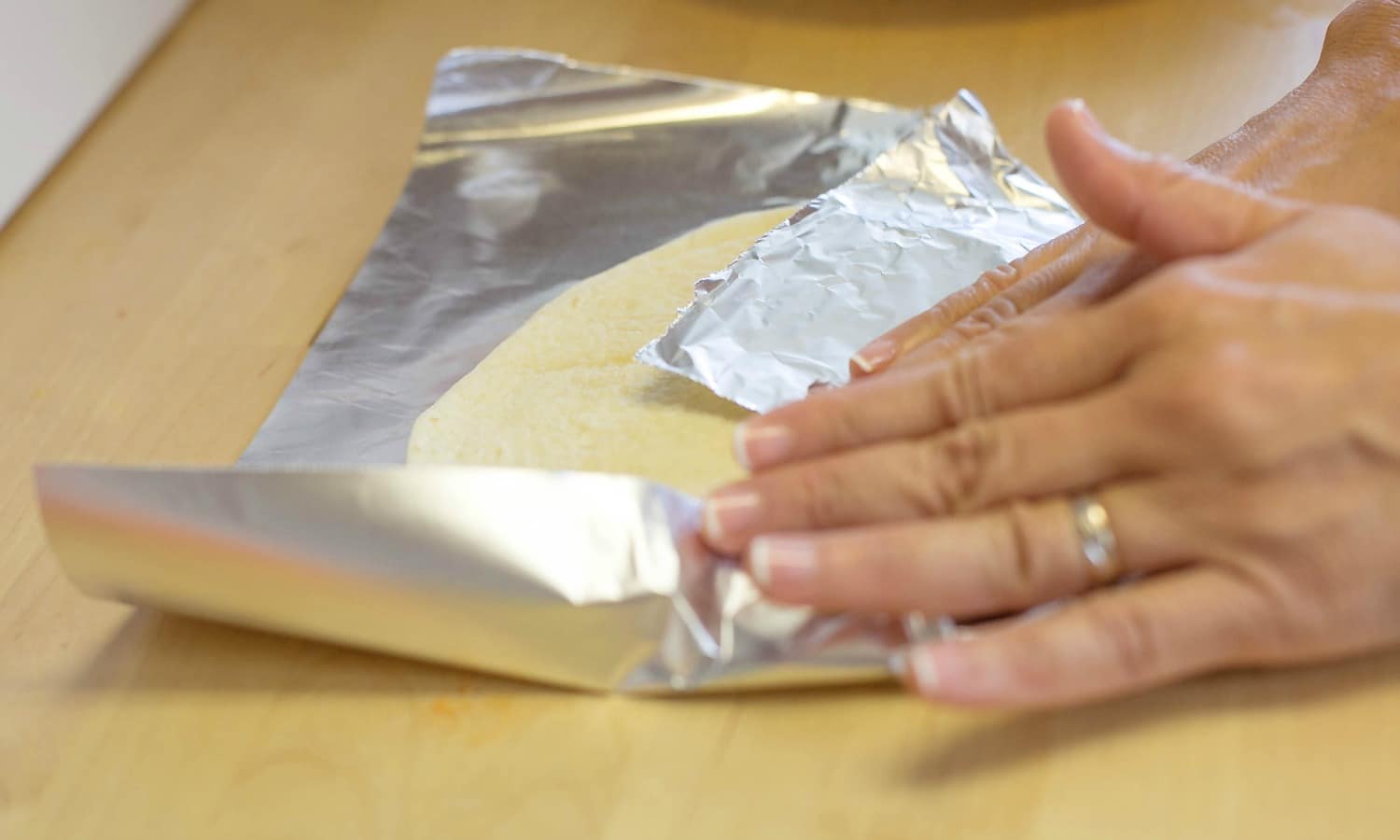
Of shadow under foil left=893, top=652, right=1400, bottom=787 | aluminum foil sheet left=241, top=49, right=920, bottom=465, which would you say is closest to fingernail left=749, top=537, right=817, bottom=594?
shadow under foil left=893, top=652, right=1400, bottom=787

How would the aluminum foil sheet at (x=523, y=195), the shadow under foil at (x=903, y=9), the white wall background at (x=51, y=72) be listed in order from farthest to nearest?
the shadow under foil at (x=903, y=9) < the white wall background at (x=51, y=72) < the aluminum foil sheet at (x=523, y=195)

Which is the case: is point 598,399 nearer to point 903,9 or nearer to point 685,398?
point 685,398

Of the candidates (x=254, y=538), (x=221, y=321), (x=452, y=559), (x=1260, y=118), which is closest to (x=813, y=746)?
(x=452, y=559)

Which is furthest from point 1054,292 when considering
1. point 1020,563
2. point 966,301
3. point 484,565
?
point 484,565

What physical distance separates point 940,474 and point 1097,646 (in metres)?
0.13

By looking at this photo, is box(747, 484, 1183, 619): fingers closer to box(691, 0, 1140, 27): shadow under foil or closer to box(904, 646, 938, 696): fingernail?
box(904, 646, 938, 696): fingernail

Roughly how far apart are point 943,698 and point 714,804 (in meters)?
0.15

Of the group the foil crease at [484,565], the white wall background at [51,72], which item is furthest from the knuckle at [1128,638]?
the white wall background at [51,72]

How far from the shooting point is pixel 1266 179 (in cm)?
86

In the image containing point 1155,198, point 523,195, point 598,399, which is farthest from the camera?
point 523,195

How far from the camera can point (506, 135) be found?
1.28m

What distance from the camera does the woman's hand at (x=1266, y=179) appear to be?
0.84 meters

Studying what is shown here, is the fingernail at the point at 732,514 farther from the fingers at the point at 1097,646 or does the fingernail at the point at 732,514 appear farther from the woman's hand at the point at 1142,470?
the fingers at the point at 1097,646

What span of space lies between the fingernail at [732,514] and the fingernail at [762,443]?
0.10 feet
